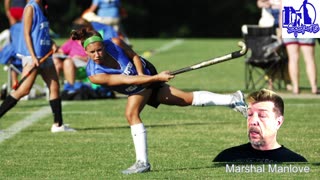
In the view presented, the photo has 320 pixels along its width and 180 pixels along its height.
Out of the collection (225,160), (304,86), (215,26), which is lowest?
(215,26)

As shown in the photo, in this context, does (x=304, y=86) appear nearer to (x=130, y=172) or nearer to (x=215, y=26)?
(x=130, y=172)

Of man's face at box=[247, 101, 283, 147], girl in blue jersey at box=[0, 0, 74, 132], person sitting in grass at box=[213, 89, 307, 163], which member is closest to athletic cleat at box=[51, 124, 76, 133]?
girl in blue jersey at box=[0, 0, 74, 132]

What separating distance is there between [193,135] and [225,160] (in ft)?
7.72

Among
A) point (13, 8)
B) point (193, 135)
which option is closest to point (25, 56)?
point (193, 135)

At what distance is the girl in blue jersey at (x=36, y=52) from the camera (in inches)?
522

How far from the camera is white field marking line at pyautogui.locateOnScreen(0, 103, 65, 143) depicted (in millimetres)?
13297

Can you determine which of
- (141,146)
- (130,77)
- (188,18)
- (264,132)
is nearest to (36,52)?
(130,77)

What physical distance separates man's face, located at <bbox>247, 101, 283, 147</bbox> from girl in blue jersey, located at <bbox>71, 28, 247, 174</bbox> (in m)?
0.82

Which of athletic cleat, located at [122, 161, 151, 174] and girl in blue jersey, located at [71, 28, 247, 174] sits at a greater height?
girl in blue jersey, located at [71, 28, 247, 174]

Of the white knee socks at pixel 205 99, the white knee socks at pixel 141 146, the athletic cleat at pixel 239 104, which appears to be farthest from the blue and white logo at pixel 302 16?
the white knee socks at pixel 141 146

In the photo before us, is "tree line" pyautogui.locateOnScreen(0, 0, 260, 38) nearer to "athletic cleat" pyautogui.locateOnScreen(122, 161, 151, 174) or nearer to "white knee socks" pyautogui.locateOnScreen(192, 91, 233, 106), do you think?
"white knee socks" pyautogui.locateOnScreen(192, 91, 233, 106)

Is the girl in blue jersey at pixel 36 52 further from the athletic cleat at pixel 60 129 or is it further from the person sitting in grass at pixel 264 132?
the person sitting in grass at pixel 264 132

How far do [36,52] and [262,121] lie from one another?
4169 mm

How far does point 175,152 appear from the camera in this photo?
11477 mm
